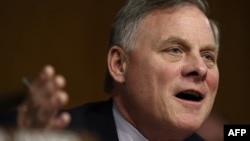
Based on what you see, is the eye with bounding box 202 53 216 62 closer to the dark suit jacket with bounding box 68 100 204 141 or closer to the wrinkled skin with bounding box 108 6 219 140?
the wrinkled skin with bounding box 108 6 219 140

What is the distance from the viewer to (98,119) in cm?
114

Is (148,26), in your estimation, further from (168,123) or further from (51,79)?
(51,79)

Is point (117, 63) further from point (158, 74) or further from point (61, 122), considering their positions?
point (61, 122)

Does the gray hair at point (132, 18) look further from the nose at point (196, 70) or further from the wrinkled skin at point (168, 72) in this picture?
the nose at point (196, 70)

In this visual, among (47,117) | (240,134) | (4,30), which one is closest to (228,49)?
(240,134)

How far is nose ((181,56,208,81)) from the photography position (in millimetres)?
1059

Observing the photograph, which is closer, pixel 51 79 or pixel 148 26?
pixel 51 79

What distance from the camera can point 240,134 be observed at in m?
1.42

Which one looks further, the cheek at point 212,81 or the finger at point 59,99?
the cheek at point 212,81

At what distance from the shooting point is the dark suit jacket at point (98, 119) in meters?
1.09

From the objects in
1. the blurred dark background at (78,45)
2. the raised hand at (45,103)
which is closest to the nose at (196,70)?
the raised hand at (45,103)

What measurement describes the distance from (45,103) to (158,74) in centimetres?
50

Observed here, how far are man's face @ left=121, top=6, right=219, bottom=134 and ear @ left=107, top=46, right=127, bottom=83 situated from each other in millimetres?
16

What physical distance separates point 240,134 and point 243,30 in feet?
2.32
